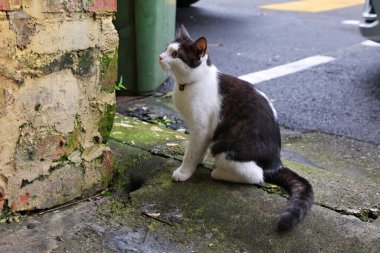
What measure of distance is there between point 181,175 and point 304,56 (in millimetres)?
4475

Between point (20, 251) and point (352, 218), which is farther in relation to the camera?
point (352, 218)

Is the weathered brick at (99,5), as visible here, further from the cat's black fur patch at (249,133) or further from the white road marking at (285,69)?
the white road marking at (285,69)

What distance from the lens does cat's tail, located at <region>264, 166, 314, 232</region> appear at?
8.21 feet

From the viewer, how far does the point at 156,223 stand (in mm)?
2688

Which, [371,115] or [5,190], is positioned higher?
[5,190]

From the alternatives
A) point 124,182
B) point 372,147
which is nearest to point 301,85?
point 372,147

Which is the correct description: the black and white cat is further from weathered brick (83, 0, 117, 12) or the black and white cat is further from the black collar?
weathered brick (83, 0, 117, 12)

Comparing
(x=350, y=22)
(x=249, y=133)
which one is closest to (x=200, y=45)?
(x=249, y=133)

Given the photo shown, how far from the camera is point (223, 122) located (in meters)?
2.97

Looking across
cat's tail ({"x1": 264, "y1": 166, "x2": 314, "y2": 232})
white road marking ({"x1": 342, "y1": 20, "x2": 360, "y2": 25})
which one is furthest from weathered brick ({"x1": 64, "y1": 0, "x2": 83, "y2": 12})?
white road marking ({"x1": 342, "y1": 20, "x2": 360, "y2": 25})

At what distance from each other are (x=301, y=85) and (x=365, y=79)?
0.82 metres

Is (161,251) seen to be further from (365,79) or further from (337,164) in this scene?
(365,79)

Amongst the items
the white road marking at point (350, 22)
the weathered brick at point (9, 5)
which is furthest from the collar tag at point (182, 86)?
the white road marking at point (350, 22)

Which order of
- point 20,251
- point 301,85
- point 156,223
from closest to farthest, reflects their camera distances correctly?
1. point 20,251
2. point 156,223
3. point 301,85
